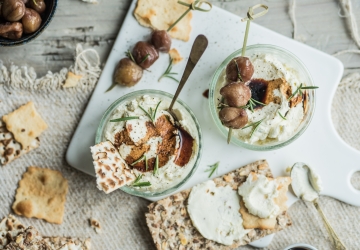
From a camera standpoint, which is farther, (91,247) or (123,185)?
(91,247)

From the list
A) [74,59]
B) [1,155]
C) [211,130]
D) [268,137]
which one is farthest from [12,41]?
[268,137]

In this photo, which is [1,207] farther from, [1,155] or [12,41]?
[12,41]

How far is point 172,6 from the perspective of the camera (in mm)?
1909

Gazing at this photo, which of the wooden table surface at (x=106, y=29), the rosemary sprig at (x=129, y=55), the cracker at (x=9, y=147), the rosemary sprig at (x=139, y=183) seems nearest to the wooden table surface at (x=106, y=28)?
the wooden table surface at (x=106, y=29)

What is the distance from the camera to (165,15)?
1.91 metres

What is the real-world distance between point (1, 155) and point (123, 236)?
25.4 inches

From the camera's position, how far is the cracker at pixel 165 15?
6.25ft

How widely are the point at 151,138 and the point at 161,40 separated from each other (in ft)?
1.38

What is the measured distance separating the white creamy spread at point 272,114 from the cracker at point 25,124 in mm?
825

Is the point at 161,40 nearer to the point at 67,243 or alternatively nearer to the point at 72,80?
the point at 72,80

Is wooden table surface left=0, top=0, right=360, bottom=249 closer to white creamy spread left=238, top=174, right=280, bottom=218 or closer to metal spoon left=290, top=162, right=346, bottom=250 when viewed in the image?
metal spoon left=290, top=162, right=346, bottom=250

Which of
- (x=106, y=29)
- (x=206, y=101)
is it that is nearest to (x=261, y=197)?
(x=206, y=101)

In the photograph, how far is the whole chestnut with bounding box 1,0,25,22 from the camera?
1.71m

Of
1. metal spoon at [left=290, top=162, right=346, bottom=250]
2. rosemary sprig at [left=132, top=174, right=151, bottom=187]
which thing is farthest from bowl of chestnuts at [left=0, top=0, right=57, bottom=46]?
metal spoon at [left=290, top=162, right=346, bottom=250]
